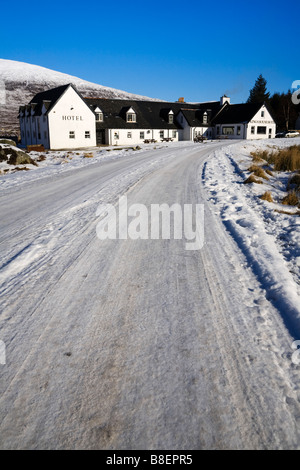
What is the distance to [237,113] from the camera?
54844 millimetres

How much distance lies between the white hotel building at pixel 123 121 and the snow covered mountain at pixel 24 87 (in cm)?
2496

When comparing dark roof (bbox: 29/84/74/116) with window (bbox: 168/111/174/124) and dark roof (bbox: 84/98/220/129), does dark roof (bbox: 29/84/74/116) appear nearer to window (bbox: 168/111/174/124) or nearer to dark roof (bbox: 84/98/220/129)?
dark roof (bbox: 84/98/220/129)

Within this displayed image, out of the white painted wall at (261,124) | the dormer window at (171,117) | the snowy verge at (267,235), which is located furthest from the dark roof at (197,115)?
the snowy verge at (267,235)

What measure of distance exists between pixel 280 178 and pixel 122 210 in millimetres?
8591

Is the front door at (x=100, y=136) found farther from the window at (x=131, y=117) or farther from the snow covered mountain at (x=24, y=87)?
the snow covered mountain at (x=24, y=87)

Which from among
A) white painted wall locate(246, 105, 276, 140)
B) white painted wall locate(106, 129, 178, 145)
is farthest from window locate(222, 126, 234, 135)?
white painted wall locate(106, 129, 178, 145)

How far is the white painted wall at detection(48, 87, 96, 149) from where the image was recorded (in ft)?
120

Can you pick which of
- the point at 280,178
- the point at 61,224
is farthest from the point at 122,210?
the point at 280,178

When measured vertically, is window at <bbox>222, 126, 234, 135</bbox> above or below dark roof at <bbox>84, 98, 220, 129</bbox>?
below

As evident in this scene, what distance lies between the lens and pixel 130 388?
227cm

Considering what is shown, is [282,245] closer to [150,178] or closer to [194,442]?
[194,442]

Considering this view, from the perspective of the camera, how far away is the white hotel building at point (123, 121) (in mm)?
37344

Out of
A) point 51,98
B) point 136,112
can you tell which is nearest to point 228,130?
point 136,112

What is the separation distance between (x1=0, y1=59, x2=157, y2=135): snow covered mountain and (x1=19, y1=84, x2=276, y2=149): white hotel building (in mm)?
24960
